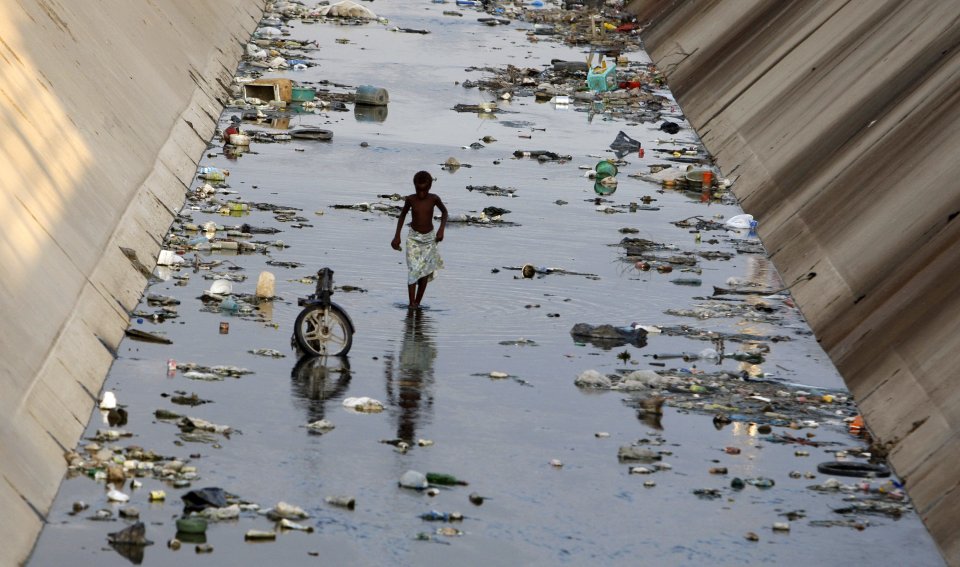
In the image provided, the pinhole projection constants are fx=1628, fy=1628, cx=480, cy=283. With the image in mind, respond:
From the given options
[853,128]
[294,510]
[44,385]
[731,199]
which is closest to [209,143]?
[731,199]

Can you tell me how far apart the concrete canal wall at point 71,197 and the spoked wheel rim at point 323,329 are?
137 centimetres

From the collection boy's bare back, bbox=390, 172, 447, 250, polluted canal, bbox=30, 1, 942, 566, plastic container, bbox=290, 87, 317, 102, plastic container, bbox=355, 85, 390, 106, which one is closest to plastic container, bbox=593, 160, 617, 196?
polluted canal, bbox=30, 1, 942, 566

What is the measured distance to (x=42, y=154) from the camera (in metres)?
13.1

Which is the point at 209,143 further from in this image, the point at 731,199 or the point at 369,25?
the point at 369,25

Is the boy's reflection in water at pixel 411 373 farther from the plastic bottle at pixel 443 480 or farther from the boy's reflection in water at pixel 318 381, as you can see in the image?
the plastic bottle at pixel 443 480

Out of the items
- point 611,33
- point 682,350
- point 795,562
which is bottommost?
point 795,562

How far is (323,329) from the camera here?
38.4 ft

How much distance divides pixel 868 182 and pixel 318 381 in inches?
261

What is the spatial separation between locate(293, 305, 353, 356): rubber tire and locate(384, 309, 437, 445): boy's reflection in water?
35 centimetres

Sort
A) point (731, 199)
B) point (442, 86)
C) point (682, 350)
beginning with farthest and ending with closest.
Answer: point (442, 86)
point (731, 199)
point (682, 350)

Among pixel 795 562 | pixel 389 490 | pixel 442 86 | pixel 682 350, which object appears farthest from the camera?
pixel 442 86

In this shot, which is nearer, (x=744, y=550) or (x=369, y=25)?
(x=744, y=550)

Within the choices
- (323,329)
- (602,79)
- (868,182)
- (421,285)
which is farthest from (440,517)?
(602,79)

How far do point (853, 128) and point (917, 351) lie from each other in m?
7.17
